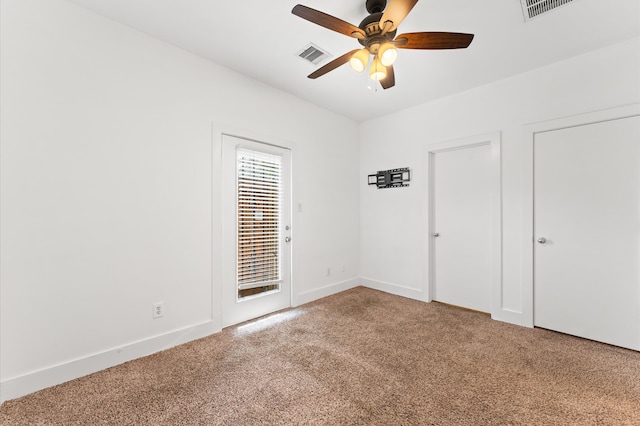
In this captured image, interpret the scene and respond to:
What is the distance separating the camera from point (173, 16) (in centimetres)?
215

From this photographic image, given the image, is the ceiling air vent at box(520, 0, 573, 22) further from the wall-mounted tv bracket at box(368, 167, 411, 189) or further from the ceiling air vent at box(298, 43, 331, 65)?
the wall-mounted tv bracket at box(368, 167, 411, 189)

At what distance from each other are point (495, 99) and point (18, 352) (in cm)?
488

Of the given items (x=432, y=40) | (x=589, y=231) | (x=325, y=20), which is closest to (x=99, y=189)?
(x=325, y=20)

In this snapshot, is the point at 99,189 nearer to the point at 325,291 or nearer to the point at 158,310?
the point at 158,310

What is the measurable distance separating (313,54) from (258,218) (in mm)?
1831

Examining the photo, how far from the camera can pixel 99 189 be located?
2.13 meters

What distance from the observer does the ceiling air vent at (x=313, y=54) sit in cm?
249

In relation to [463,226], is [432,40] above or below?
above

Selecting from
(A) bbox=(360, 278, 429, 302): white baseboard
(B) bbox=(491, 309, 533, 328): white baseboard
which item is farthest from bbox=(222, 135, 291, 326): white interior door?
(B) bbox=(491, 309, 533, 328): white baseboard

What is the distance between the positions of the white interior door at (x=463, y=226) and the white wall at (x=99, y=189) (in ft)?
8.77

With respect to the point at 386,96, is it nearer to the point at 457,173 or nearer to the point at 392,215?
the point at 457,173

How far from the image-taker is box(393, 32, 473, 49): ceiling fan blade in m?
1.73

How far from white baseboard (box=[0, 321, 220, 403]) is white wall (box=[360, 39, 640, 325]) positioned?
273 centimetres

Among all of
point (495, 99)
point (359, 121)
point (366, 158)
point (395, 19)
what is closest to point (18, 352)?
point (395, 19)
